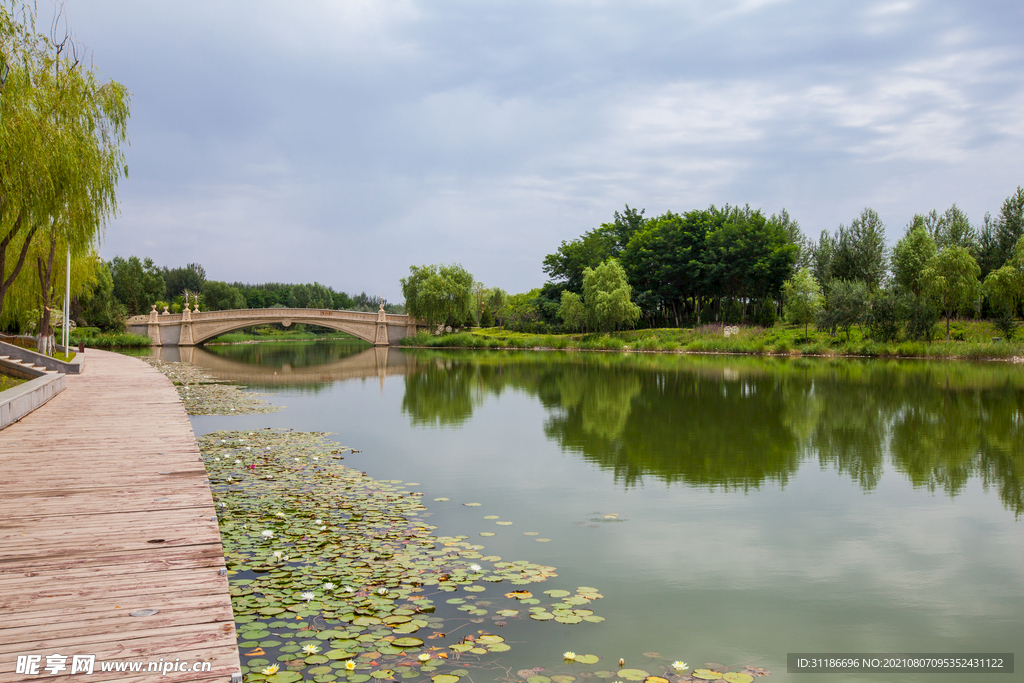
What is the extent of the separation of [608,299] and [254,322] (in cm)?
2891

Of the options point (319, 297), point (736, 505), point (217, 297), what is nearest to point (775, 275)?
point (736, 505)

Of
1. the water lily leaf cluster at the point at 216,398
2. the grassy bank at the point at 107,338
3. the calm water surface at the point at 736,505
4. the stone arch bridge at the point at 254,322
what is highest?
the stone arch bridge at the point at 254,322

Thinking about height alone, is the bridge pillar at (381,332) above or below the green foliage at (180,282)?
below

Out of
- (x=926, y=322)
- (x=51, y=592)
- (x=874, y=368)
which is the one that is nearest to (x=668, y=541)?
(x=51, y=592)

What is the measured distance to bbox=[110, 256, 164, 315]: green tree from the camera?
212 ft

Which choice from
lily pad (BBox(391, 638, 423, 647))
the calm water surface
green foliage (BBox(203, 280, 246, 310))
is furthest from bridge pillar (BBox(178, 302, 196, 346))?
lily pad (BBox(391, 638, 423, 647))

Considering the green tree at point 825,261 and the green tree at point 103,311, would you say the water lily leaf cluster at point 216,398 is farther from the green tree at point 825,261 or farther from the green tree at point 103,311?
the green tree at point 825,261

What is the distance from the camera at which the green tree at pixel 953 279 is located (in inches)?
1396

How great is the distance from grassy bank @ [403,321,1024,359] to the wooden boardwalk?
34.7 metres

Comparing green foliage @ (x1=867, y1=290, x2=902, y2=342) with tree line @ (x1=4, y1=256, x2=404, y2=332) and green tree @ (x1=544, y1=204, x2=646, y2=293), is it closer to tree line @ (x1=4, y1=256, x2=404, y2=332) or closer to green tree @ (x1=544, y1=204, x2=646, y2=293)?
green tree @ (x1=544, y1=204, x2=646, y2=293)

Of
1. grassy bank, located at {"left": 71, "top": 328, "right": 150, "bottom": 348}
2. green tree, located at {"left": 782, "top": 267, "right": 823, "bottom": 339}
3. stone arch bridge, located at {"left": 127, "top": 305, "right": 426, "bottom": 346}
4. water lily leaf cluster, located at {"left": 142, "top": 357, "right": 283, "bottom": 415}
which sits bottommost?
water lily leaf cluster, located at {"left": 142, "top": 357, "right": 283, "bottom": 415}

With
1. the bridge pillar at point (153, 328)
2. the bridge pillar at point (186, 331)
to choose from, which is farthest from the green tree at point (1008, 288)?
the bridge pillar at point (153, 328)

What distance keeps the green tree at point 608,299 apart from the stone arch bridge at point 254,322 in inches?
595

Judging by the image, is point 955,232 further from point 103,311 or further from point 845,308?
point 103,311
